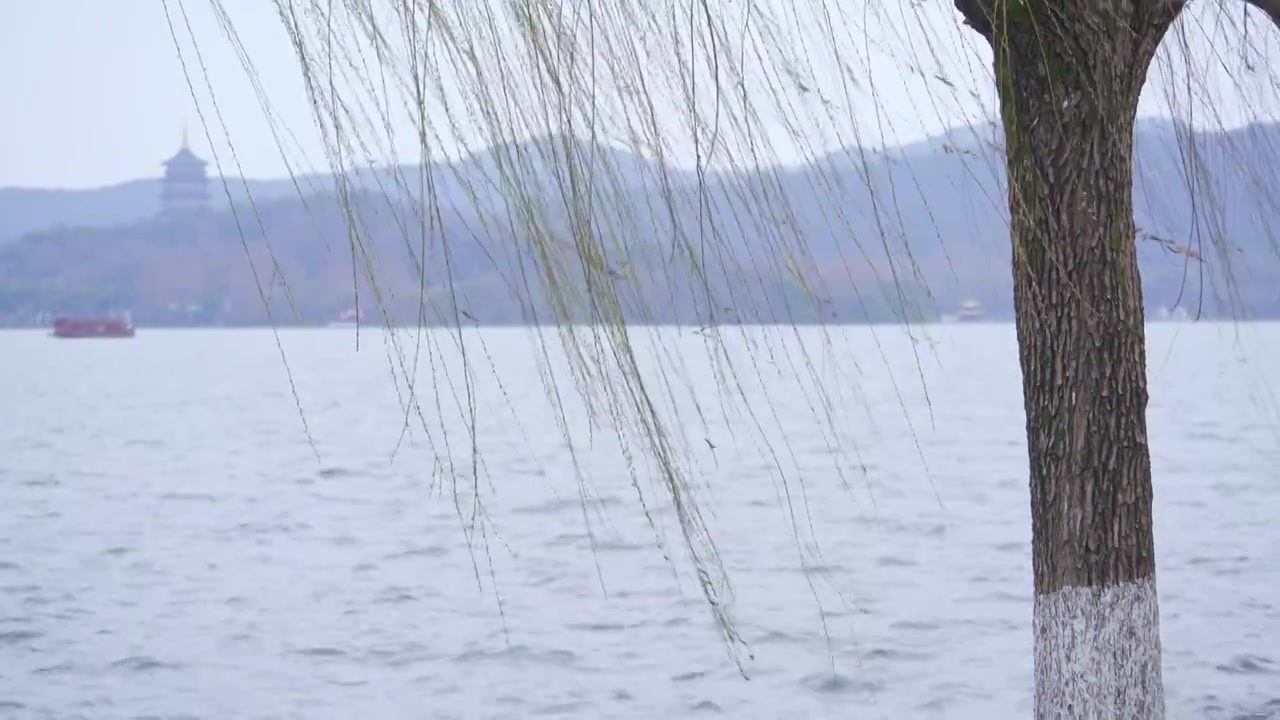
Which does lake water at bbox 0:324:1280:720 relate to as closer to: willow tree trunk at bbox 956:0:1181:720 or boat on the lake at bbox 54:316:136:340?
willow tree trunk at bbox 956:0:1181:720

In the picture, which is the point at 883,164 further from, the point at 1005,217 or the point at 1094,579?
the point at 1094,579

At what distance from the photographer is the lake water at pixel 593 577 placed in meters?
4.86

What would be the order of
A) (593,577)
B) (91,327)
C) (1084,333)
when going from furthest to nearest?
(91,327) < (593,577) < (1084,333)

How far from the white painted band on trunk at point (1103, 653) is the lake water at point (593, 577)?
0.53 metres

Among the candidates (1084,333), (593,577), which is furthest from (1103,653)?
(593,577)

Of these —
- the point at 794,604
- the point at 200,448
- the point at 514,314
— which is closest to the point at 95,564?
the point at 794,604

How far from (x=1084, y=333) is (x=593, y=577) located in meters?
9.01

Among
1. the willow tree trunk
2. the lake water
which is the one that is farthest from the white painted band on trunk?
the lake water

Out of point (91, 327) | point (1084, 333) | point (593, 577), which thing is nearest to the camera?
point (1084, 333)

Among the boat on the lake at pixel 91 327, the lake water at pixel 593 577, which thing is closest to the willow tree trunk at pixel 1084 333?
the lake water at pixel 593 577

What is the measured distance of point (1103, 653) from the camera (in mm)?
3082

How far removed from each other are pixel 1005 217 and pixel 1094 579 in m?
0.74

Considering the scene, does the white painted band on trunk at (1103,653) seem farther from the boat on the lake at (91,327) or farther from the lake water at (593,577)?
the boat on the lake at (91,327)

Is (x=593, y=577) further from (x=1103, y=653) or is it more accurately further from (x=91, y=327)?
(x=91, y=327)
